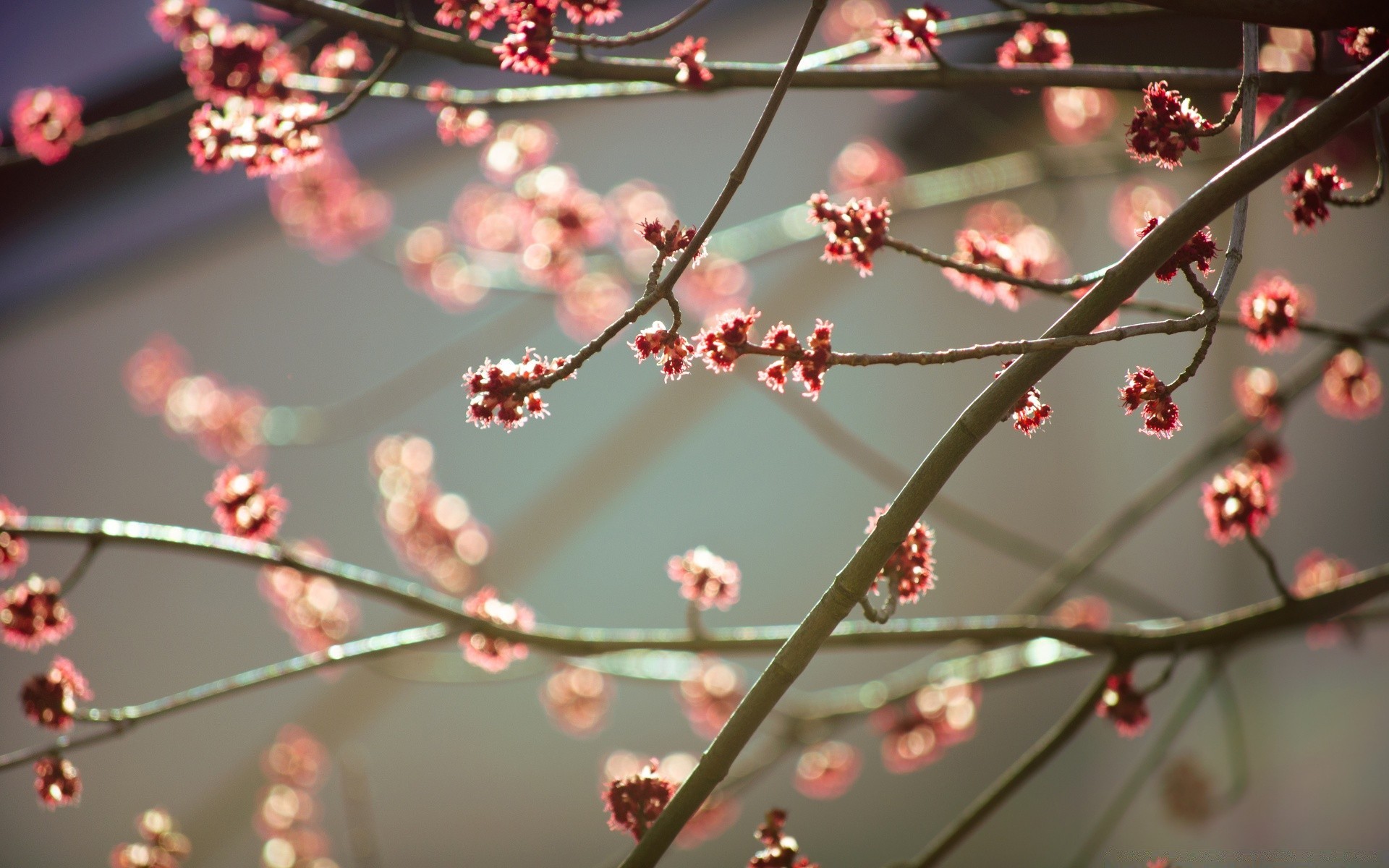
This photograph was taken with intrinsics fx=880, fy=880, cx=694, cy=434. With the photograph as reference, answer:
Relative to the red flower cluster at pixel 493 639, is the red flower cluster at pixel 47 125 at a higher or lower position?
higher

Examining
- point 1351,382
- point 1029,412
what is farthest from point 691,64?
point 1351,382

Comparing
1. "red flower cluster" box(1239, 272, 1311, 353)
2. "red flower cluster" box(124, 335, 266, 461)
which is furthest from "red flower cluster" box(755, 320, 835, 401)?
"red flower cluster" box(124, 335, 266, 461)

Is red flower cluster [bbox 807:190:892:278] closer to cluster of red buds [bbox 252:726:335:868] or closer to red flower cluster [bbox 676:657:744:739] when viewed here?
red flower cluster [bbox 676:657:744:739]

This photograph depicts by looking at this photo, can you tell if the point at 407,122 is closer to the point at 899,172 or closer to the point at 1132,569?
the point at 899,172

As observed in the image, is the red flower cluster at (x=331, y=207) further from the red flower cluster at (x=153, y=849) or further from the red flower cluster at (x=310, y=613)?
the red flower cluster at (x=153, y=849)

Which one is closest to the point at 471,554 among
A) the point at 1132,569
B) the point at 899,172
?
the point at 899,172

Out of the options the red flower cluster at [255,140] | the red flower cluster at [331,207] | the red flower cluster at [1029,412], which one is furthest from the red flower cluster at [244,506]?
the red flower cluster at [331,207]

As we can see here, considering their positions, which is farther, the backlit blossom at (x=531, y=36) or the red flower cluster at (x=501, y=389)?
the backlit blossom at (x=531, y=36)
